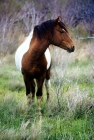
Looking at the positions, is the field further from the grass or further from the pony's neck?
the pony's neck

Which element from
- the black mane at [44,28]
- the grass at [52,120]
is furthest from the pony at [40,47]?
the grass at [52,120]

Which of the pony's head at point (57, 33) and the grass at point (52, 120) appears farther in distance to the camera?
the pony's head at point (57, 33)

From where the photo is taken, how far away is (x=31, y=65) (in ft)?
19.8

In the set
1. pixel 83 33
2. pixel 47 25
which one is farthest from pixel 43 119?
pixel 83 33

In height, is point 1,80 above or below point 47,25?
below

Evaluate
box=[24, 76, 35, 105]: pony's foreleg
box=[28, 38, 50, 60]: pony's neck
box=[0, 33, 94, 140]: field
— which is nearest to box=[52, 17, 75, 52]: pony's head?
box=[28, 38, 50, 60]: pony's neck

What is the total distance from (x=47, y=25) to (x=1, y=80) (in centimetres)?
398

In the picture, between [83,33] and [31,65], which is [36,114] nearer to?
[31,65]

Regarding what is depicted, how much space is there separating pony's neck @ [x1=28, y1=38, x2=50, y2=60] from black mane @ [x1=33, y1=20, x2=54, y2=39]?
0.10 metres

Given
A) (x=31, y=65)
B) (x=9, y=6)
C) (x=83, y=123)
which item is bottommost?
(x=83, y=123)

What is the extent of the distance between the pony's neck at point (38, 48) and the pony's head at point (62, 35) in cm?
22

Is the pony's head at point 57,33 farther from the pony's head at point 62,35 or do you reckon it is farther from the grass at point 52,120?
the grass at point 52,120

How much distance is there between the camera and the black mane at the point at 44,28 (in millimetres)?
5828

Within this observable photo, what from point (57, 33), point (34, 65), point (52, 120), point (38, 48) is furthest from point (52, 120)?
point (57, 33)
